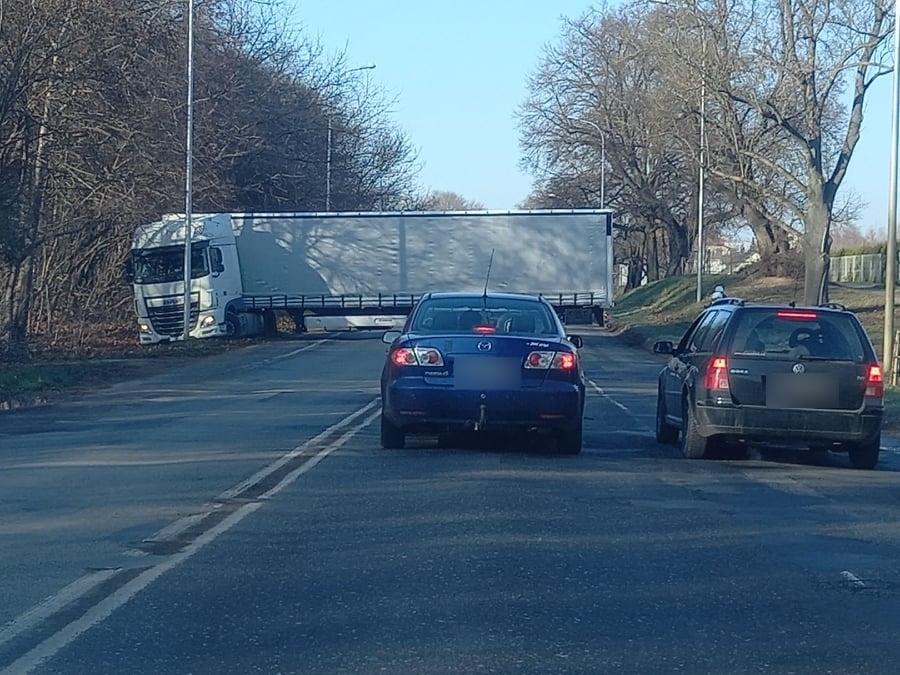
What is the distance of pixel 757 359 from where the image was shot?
12.3 metres

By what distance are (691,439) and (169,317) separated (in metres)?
25.5

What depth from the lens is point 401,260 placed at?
4116 centimetres

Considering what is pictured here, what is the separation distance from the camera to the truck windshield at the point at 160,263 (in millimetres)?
36219

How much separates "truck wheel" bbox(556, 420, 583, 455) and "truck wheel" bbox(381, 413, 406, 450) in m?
1.51

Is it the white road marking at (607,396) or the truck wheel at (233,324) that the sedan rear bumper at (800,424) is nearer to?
the white road marking at (607,396)

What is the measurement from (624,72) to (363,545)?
172 feet

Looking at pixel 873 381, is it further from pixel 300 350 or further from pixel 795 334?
pixel 300 350

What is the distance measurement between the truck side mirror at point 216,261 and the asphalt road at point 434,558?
74.1 ft

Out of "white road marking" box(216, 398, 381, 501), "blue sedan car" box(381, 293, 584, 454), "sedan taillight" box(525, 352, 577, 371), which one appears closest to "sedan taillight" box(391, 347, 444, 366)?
"blue sedan car" box(381, 293, 584, 454)

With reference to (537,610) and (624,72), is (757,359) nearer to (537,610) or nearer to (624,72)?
(537,610)

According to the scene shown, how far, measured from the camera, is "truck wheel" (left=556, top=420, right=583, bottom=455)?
12.8m

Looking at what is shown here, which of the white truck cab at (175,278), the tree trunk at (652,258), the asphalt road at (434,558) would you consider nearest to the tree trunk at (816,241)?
the white truck cab at (175,278)

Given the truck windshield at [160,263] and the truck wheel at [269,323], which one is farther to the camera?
the truck wheel at [269,323]

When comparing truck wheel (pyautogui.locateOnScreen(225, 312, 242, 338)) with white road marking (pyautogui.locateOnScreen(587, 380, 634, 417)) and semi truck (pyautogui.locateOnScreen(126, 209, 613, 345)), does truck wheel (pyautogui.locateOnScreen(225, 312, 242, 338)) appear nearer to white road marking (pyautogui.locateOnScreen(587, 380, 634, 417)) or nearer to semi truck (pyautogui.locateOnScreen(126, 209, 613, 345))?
semi truck (pyautogui.locateOnScreen(126, 209, 613, 345))
